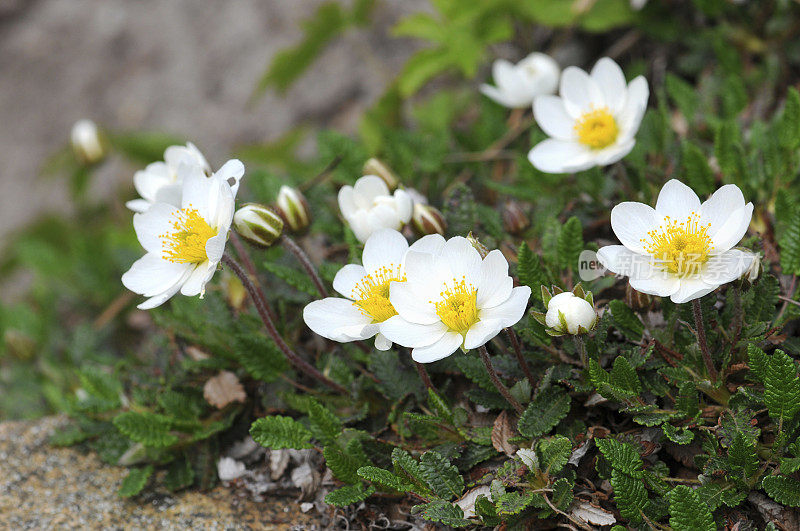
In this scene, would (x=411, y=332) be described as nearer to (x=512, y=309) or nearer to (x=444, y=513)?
(x=512, y=309)

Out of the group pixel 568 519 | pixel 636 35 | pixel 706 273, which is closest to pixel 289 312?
pixel 568 519

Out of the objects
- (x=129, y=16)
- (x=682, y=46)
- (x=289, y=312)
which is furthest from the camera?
(x=129, y=16)

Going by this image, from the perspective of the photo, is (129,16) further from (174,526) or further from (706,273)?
(706,273)

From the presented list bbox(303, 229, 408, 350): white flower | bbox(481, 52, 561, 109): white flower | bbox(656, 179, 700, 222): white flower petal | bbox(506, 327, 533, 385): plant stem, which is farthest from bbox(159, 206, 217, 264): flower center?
bbox(481, 52, 561, 109): white flower

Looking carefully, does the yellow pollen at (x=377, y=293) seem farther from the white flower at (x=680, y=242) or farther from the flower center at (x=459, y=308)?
the white flower at (x=680, y=242)

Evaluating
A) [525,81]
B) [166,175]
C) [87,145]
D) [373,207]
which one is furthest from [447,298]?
[87,145]
